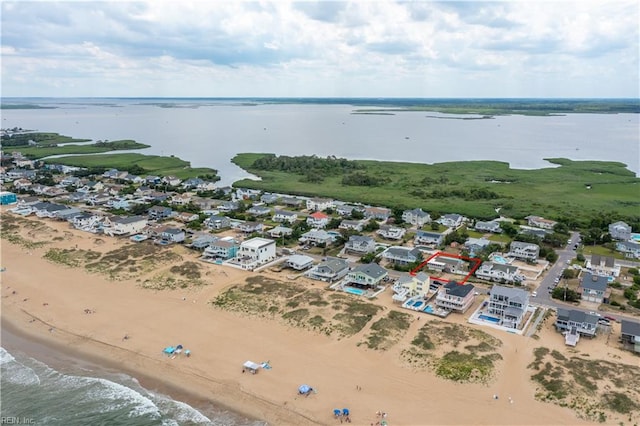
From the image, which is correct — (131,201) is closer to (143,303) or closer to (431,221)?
(143,303)

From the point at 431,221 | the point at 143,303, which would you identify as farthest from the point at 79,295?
the point at 431,221

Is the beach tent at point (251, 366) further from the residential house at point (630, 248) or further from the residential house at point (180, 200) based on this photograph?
the residential house at point (180, 200)

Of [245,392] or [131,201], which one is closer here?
[245,392]

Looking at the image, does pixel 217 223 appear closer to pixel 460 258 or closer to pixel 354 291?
pixel 354 291

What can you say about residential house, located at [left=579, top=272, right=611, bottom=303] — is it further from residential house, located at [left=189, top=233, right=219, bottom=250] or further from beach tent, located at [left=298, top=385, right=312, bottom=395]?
residential house, located at [left=189, top=233, right=219, bottom=250]

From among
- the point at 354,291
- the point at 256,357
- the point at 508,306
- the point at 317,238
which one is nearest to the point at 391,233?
the point at 317,238

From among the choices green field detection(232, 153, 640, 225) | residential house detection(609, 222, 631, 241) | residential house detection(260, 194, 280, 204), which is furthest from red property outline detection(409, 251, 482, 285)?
residential house detection(260, 194, 280, 204)
